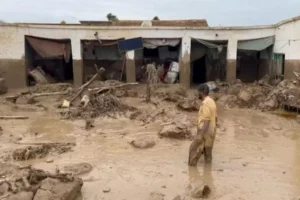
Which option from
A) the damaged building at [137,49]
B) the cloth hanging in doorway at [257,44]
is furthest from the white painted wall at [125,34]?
the cloth hanging in doorway at [257,44]

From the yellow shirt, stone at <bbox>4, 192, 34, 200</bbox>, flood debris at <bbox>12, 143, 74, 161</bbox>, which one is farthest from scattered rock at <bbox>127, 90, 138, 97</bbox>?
stone at <bbox>4, 192, 34, 200</bbox>

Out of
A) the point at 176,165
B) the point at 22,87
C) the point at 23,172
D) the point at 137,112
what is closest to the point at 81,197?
the point at 23,172

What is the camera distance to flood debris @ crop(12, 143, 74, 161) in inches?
319

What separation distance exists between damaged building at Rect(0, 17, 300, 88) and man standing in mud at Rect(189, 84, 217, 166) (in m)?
10.6

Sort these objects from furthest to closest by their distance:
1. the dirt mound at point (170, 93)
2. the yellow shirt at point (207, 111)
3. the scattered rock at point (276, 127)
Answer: the dirt mound at point (170, 93)
the scattered rock at point (276, 127)
the yellow shirt at point (207, 111)

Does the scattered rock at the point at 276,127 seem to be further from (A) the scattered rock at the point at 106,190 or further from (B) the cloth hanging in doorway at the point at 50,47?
(B) the cloth hanging in doorway at the point at 50,47

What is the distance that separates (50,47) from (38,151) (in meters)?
11.4

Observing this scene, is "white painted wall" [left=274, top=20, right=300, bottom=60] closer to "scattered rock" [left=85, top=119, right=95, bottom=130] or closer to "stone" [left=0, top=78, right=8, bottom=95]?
"scattered rock" [left=85, top=119, right=95, bottom=130]

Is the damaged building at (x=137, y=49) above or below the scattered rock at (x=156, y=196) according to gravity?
above

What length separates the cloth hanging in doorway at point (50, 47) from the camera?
1847 cm

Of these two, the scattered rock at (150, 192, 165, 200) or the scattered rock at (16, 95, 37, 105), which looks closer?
the scattered rock at (150, 192, 165, 200)

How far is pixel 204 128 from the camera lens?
7.20 metres

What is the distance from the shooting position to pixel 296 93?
13.9 metres

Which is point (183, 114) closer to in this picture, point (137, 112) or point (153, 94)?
point (137, 112)
